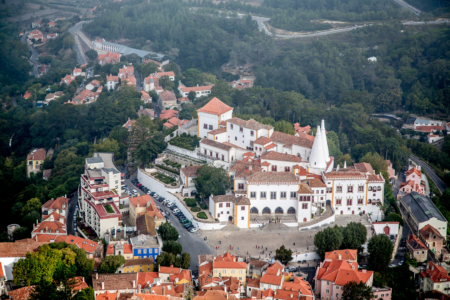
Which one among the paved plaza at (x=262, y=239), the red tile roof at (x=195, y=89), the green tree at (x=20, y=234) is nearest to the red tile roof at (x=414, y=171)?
the paved plaza at (x=262, y=239)

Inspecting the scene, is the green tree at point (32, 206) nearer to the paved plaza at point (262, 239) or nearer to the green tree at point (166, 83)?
the paved plaza at point (262, 239)

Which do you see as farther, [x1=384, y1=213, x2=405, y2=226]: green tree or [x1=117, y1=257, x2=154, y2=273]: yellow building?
[x1=384, y1=213, x2=405, y2=226]: green tree

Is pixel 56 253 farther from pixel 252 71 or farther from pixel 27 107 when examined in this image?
pixel 252 71

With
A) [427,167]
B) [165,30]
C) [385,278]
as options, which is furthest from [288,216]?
[165,30]

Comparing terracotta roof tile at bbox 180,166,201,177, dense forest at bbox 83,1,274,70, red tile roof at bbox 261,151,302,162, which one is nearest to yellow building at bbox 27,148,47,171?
terracotta roof tile at bbox 180,166,201,177

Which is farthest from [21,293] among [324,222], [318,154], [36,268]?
[318,154]

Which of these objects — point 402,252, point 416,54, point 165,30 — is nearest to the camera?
point 402,252

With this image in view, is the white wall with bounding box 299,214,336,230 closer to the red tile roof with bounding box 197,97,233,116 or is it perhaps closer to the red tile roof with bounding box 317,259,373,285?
the red tile roof with bounding box 317,259,373,285
